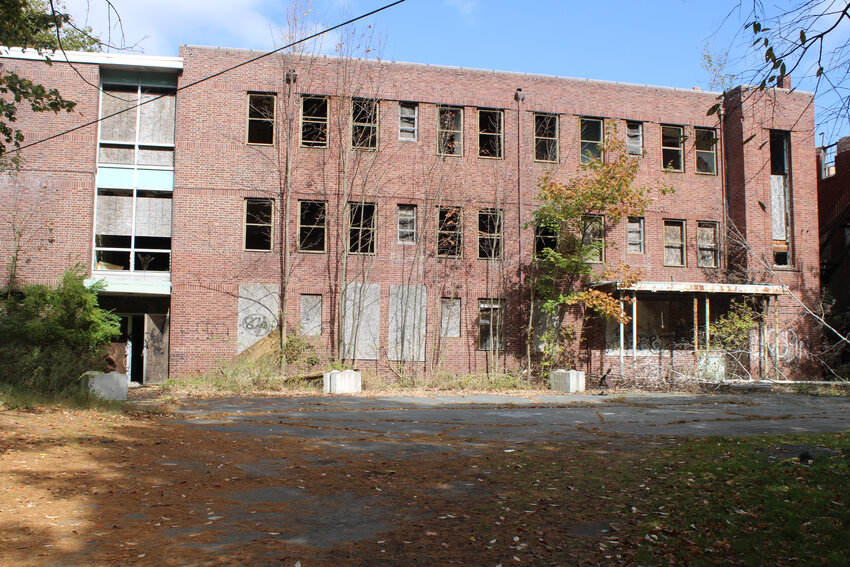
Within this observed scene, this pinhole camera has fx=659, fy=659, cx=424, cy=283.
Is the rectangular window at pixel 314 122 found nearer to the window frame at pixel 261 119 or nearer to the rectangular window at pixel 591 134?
the window frame at pixel 261 119

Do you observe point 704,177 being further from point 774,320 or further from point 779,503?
point 779,503

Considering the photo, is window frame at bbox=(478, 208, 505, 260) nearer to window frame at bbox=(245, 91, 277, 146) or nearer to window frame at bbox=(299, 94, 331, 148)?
window frame at bbox=(299, 94, 331, 148)

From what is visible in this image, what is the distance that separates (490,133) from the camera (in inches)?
886

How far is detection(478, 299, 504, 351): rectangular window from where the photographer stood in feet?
71.5

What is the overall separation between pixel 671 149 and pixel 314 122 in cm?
1277

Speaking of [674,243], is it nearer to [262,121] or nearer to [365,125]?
[365,125]

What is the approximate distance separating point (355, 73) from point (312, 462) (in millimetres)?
16180

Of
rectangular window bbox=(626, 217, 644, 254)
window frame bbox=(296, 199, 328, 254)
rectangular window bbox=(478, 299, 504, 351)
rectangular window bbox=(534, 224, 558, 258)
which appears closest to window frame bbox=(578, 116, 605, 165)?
rectangular window bbox=(626, 217, 644, 254)

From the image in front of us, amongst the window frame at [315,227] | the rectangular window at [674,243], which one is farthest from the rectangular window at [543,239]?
the window frame at [315,227]

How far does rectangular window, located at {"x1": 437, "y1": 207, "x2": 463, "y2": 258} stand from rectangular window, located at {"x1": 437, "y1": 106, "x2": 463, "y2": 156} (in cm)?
202

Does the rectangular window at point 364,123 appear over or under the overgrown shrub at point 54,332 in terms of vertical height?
over

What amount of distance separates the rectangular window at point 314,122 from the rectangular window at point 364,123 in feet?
3.07

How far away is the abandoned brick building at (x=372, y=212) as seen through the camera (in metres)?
20.0

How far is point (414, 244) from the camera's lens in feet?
71.1
